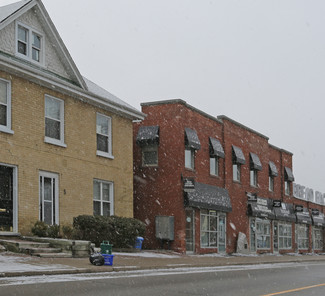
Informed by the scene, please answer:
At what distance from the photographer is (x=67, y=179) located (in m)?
21.8

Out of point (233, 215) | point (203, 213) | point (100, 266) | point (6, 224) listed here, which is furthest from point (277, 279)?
point (233, 215)

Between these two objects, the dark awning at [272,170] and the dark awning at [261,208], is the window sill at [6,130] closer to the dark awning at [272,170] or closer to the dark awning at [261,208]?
the dark awning at [261,208]

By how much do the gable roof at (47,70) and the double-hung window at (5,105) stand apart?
0.59 metres

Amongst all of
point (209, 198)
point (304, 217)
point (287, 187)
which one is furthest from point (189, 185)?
point (304, 217)

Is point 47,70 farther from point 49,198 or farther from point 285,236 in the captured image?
point 285,236

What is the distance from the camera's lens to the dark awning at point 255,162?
36.3 metres

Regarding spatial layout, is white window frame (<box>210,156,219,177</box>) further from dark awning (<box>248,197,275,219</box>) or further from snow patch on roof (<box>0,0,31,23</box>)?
snow patch on roof (<box>0,0,31,23</box>)

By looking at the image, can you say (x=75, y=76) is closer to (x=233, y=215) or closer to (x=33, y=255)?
(x=33, y=255)

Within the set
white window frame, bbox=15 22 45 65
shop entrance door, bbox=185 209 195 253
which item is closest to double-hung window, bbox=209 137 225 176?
shop entrance door, bbox=185 209 195 253

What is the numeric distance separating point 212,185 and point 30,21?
46.7 ft

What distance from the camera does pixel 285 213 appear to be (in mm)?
41750

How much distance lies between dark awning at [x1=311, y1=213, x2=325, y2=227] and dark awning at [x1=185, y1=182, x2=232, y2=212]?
1932 centimetres

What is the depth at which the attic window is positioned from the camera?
2061cm

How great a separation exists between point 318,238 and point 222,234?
2246cm
